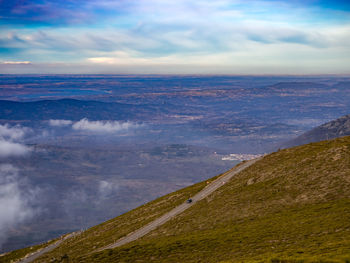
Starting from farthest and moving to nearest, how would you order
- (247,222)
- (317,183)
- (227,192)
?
(227,192)
(317,183)
(247,222)

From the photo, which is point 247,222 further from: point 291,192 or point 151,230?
point 151,230

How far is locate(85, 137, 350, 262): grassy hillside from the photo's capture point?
35656mm

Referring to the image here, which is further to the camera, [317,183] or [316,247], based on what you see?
[317,183]

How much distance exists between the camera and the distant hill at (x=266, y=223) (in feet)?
117

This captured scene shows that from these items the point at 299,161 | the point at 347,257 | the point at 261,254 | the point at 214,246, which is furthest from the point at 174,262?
the point at 299,161

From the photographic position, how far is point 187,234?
5034cm

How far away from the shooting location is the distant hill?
1401 inches

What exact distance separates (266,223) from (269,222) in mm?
466

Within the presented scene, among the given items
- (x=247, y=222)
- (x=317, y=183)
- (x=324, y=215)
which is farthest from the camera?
(x=317, y=183)

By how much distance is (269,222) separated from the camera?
151ft

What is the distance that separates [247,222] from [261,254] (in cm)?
1471

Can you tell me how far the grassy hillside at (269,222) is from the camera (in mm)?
35656

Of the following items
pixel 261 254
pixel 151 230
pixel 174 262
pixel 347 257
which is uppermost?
pixel 347 257

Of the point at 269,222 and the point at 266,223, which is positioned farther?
the point at 269,222
